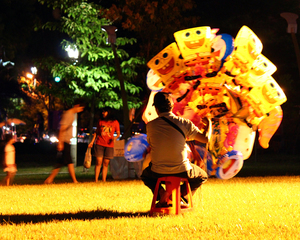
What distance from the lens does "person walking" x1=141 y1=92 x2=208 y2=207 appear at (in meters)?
6.64

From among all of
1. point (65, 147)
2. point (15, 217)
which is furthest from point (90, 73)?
point (15, 217)

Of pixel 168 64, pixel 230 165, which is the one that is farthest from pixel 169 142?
pixel 168 64

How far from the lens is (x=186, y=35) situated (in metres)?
7.77

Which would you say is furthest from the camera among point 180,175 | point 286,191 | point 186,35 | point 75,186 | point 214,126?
point 75,186

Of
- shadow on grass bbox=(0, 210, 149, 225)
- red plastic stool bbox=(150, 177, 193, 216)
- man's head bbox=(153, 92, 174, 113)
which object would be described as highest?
man's head bbox=(153, 92, 174, 113)

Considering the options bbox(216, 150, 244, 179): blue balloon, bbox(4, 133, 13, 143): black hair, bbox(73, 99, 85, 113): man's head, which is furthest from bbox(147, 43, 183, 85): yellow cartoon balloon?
bbox(4, 133, 13, 143): black hair

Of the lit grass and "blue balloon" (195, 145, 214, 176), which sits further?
"blue balloon" (195, 145, 214, 176)

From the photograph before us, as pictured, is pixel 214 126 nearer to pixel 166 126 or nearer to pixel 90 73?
pixel 166 126

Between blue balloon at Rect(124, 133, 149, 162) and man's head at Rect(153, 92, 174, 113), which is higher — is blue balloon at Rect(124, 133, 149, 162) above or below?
below

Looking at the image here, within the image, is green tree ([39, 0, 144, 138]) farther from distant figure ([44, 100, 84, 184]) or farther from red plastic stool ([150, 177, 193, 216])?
red plastic stool ([150, 177, 193, 216])

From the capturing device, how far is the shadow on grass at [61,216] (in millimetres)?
6652

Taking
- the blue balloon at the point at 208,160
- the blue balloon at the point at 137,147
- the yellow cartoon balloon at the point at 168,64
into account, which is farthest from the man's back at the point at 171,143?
the yellow cartoon balloon at the point at 168,64

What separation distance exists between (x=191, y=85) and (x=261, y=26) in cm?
1556

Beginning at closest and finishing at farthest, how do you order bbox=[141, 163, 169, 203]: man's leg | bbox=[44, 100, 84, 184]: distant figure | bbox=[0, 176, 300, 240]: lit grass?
bbox=[0, 176, 300, 240]: lit grass → bbox=[141, 163, 169, 203]: man's leg → bbox=[44, 100, 84, 184]: distant figure
